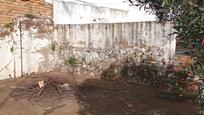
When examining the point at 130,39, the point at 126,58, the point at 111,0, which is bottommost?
the point at 126,58

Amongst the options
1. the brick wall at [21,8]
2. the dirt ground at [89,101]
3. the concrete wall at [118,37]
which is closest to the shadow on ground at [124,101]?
the dirt ground at [89,101]

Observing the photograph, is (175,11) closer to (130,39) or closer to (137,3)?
(137,3)

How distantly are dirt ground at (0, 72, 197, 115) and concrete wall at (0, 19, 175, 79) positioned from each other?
0.93 m

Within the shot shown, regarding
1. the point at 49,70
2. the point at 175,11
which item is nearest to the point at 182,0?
the point at 175,11

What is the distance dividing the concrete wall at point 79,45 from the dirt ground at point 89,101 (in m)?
0.93

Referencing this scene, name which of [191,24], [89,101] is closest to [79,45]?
[89,101]

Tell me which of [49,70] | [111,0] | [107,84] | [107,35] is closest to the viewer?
[107,84]

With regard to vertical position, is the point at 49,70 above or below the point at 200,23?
below

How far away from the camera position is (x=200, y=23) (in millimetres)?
2723

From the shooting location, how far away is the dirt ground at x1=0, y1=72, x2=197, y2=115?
7.46 m

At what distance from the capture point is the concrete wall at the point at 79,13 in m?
12.2

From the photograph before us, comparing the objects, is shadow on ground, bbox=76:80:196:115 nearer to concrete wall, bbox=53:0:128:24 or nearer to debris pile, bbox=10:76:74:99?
debris pile, bbox=10:76:74:99

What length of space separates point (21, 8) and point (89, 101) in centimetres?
472

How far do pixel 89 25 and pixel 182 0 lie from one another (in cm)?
867
